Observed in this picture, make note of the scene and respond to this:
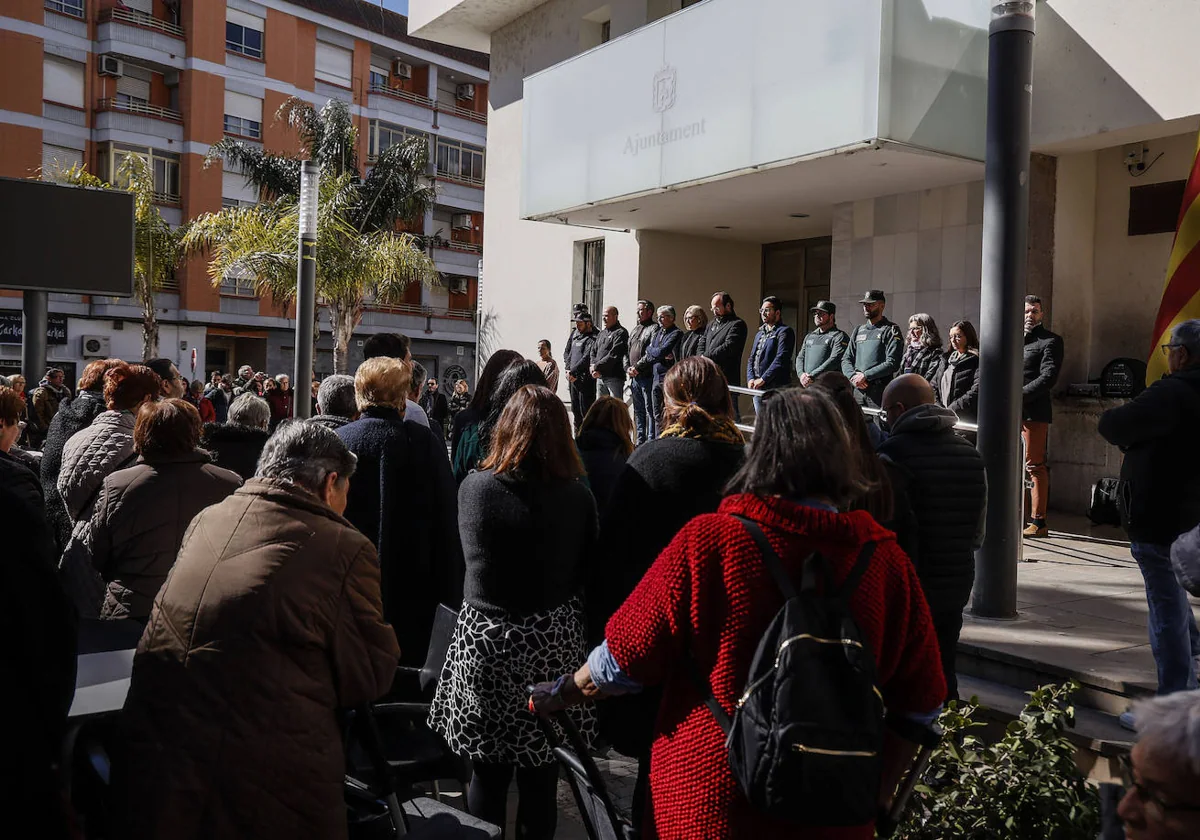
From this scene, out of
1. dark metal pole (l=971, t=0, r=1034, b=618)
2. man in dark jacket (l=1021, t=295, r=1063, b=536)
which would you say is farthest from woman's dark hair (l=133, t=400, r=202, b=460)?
man in dark jacket (l=1021, t=295, r=1063, b=536)

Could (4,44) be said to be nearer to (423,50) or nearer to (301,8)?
(301,8)

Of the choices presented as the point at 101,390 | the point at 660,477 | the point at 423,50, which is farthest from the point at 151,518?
the point at 423,50

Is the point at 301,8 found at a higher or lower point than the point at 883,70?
higher

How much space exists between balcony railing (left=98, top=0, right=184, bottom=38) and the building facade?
28.4 metres

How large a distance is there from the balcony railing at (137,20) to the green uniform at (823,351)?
115ft

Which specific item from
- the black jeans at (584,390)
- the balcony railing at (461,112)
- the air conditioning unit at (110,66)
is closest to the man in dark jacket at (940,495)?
the black jeans at (584,390)

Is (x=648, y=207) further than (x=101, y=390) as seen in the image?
Yes

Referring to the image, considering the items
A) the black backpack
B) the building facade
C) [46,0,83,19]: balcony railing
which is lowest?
the black backpack

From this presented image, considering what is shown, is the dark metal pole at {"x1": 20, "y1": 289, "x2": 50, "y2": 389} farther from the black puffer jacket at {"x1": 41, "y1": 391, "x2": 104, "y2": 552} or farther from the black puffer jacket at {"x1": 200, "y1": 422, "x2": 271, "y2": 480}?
the black puffer jacket at {"x1": 200, "y1": 422, "x2": 271, "y2": 480}

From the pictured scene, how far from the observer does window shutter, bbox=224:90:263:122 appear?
131 ft

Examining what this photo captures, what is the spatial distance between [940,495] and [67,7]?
40.7 meters

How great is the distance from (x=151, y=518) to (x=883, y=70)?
8.27 meters

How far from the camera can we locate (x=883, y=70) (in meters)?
9.82

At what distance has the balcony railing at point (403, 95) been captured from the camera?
4481 cm
